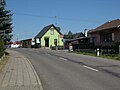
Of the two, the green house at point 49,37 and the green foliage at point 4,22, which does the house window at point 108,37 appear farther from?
the green house at point 49,37

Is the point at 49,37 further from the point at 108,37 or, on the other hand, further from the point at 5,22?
the point at 5,22

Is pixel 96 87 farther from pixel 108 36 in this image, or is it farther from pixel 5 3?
pixel 108 36

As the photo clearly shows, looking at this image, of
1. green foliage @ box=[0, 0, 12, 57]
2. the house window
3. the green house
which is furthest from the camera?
the green house

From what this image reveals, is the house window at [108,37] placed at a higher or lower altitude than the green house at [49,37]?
Answer: lower

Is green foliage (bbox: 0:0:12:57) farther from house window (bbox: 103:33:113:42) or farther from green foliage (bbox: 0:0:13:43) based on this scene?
house window (bbox: 103:33:113:42)

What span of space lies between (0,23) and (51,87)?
825 inches

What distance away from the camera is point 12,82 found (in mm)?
11750

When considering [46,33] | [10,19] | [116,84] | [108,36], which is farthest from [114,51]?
[46,33]

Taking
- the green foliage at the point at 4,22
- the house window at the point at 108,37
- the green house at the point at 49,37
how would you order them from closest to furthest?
the green foliage at the point at 4,22 < the house window at the point at 108,37 < the green house at the point at 49,37

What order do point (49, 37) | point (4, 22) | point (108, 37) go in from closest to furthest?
point (4, 22) → point (108, 37) → point (49, 37)

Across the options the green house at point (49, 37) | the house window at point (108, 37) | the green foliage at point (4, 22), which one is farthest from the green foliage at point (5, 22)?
the green house at point (49, 37)

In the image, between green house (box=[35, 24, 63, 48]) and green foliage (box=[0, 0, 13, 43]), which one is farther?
green house (box=[35, 24, 63, 48])

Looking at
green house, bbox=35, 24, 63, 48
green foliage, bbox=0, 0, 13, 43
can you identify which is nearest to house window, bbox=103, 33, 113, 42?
green foliage, bbox=0, 0, 13, 43

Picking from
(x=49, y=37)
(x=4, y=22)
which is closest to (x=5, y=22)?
(x=4, y=22)
